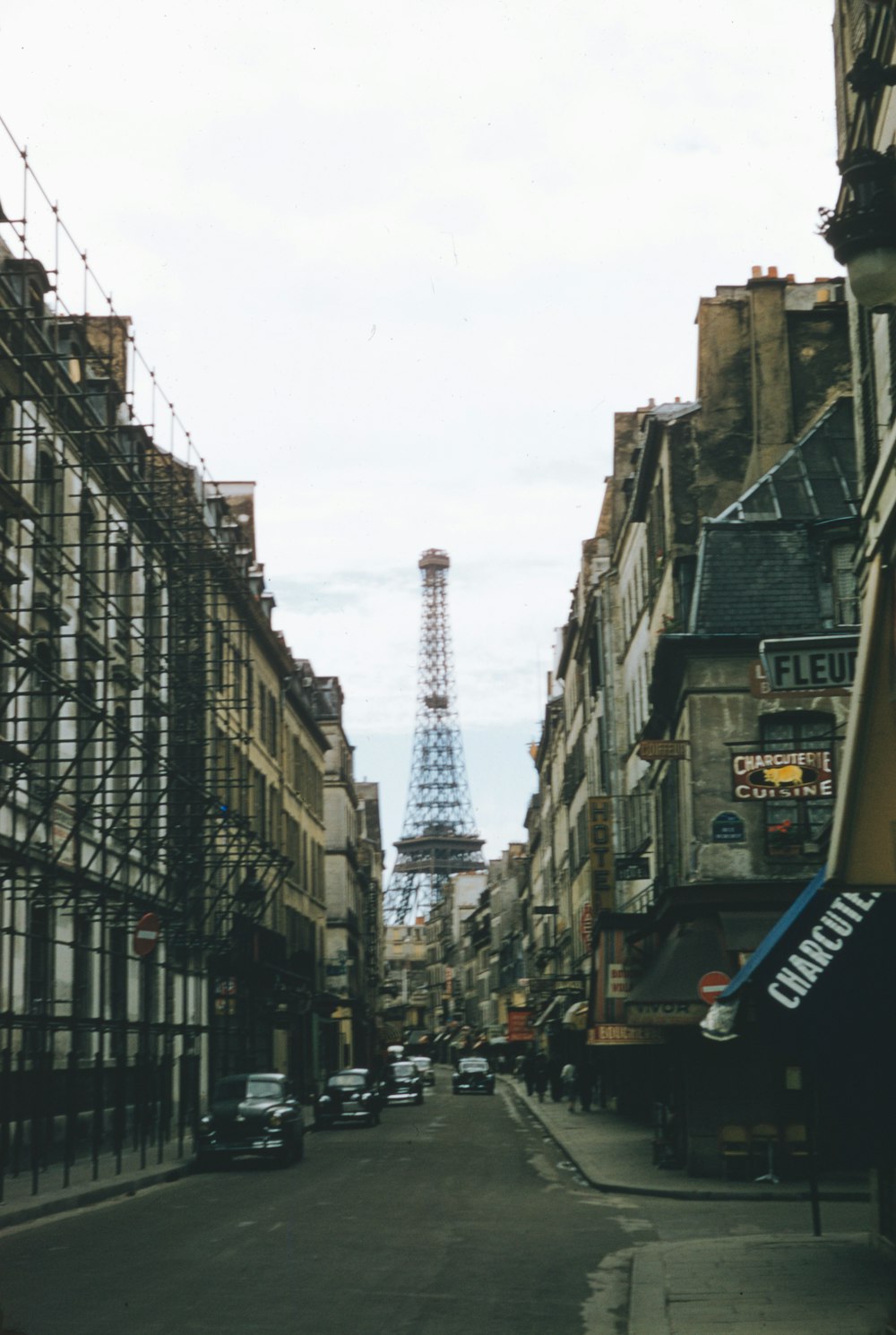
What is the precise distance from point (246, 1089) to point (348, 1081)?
16.1 metres

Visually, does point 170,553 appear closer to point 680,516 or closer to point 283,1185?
point 680,516

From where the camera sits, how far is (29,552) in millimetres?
30500

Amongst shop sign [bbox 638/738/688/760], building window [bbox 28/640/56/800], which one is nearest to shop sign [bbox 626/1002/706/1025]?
shop sign [bbox 638/738/688/760]

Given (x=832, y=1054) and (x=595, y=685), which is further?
(x=595, y=685)

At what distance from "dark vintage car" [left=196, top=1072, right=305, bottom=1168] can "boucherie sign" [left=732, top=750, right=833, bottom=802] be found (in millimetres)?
10345

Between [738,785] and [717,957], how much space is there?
119 inches

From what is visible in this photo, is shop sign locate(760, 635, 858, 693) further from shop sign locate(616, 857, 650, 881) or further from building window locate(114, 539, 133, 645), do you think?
shop sign locate(616, 857, 650, 881)

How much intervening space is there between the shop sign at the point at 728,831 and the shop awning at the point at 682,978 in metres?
1.28

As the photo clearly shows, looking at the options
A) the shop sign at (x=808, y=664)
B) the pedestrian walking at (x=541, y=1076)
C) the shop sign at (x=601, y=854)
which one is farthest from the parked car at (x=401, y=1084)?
the shop sign at (x=808, y=664)

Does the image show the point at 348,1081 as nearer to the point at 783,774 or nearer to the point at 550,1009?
the point at 550,1009

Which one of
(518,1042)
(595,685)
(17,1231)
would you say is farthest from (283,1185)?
(518,1042)

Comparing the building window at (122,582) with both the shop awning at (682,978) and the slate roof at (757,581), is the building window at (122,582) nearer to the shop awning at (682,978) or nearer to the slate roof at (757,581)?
the slate roof at (757,581)

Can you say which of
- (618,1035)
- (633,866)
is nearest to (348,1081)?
(633,866)

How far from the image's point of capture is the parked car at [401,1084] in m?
64.5
